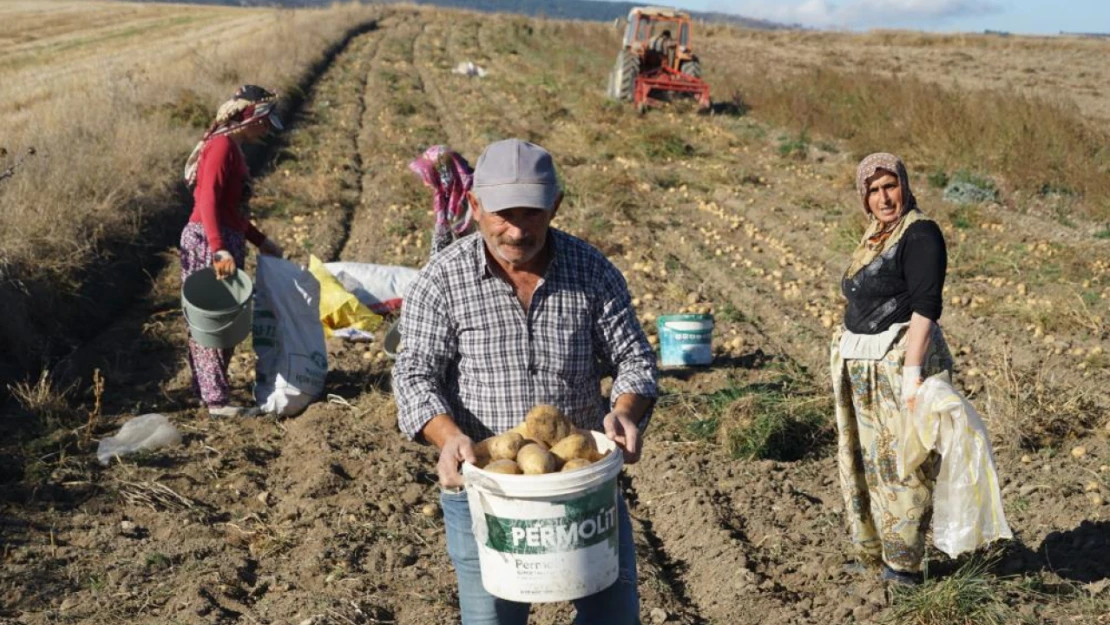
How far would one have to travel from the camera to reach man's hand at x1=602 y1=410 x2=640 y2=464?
2490mm

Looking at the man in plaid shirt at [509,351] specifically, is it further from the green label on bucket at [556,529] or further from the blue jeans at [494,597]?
the green label on bucket at [556,529]

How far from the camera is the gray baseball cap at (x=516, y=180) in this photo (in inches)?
95.1

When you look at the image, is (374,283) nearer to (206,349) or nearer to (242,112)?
(206,349)

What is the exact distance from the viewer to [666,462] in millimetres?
5402

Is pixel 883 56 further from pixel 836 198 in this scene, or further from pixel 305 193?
pixel 305 193

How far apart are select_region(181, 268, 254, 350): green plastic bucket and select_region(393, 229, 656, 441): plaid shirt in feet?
10.4

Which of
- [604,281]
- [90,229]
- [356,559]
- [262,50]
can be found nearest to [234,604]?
[356,559]

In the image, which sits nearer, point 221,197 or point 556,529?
point 556,529

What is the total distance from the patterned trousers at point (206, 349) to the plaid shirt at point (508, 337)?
3308mm

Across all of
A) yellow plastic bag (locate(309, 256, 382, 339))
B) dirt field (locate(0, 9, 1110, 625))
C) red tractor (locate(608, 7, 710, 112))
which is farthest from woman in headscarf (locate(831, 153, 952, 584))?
red tractor (locate(608, 7, 710, 112))

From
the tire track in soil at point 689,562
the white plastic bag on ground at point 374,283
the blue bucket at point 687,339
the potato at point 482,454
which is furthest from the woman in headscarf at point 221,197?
the potato at point 482,454

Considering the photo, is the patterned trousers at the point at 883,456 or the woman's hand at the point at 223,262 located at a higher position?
the woman's hand at the point at 223,262

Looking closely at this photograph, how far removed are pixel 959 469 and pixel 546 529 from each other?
181 centimetres

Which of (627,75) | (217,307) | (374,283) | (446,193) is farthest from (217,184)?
(627,75)
